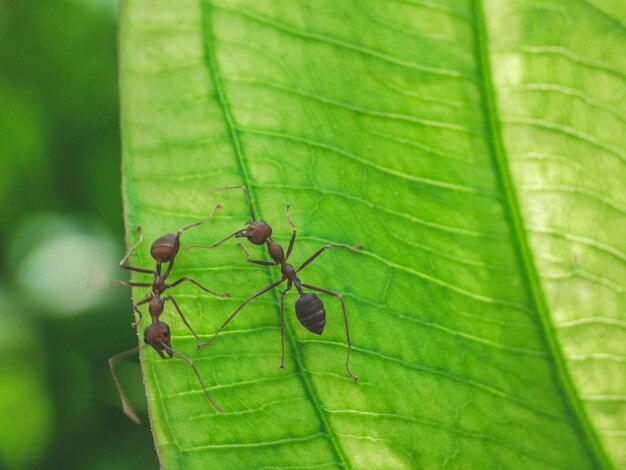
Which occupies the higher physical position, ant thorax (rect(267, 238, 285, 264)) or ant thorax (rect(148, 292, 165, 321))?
ant thorax (rect(267, 238, 285, 264))

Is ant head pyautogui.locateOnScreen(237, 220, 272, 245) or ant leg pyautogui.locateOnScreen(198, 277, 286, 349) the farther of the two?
ant head pyautogui.locateOnScreen(237, 220, 272, 245)

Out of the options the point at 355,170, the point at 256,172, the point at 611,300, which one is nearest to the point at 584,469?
the point at 611,300

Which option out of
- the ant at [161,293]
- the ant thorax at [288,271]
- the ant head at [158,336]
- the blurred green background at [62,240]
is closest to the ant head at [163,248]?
the ant at [161,293]

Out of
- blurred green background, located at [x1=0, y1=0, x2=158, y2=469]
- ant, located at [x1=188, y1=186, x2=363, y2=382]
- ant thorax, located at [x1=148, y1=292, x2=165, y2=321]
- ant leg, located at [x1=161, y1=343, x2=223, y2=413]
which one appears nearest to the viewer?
ant leg, located at [x1=161, y1=343, x2=223, y2=413]

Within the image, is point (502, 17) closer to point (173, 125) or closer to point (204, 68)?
point (204, 68)

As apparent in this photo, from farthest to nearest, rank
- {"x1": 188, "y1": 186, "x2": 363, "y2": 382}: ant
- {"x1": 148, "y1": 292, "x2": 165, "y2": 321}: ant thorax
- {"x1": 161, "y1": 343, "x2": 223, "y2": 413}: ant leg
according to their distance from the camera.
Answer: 1. {"x1": 148, "y1": 292, "x2": 165, "y2": 321}: ant thorax
2. {"x1": 188, "y1": 186, "x2": 363, "y2": 382}: ant
3. {"x1": 161, "y1": 343, "x2": 223, "y2": 413}: ant leg

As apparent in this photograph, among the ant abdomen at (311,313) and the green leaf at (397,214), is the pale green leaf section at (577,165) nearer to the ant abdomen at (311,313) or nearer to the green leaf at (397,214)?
the green leaf at (397,214)

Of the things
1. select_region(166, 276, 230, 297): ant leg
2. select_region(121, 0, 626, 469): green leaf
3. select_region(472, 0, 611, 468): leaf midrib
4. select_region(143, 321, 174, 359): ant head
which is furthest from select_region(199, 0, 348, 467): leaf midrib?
select_region(472, 0, 611, 468): leaf midrib

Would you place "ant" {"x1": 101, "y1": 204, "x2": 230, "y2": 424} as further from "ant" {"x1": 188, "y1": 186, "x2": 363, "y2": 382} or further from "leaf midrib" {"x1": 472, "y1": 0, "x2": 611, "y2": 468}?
"leaf midrib" {"x1": 472, "y1": 0, "x2": 611, "y2": 468}
